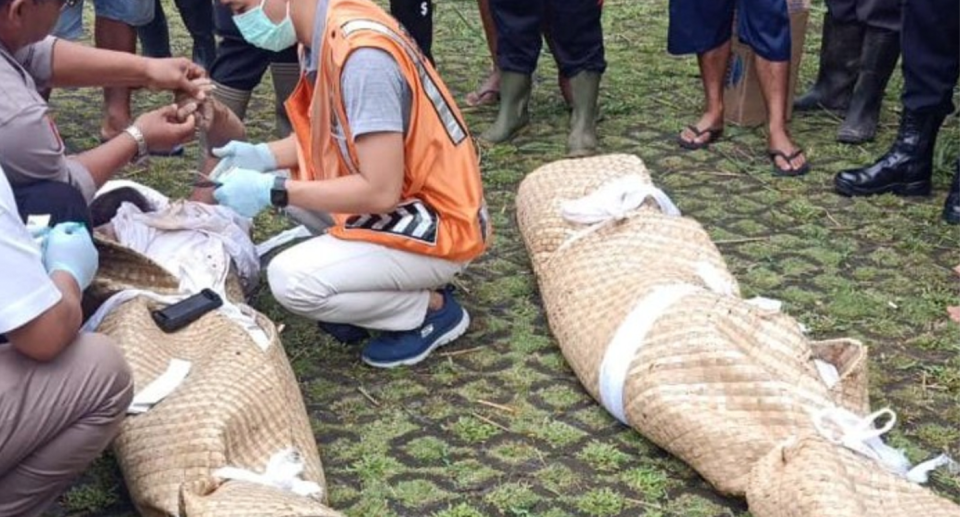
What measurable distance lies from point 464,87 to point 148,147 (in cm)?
264

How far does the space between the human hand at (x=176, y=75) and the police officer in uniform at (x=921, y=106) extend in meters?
2.34

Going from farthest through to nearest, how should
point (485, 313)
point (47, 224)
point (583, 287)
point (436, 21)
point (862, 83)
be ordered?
point (436, 21) < point (862, 83) < point (485, 313) < point (583, 287) < point (47, 224)

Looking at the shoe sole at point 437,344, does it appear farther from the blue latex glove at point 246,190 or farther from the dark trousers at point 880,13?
the dark trousers at point 880,13

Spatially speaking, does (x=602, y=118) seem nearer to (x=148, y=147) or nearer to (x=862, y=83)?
(x=862, y=83)

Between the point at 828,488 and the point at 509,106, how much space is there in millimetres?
3048

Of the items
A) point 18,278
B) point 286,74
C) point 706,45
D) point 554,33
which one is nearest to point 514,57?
point 554,33

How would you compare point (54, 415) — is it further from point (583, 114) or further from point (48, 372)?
point (583, 114)

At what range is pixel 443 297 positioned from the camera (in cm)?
405

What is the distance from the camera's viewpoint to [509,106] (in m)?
5.68

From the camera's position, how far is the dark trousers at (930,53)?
4.82m

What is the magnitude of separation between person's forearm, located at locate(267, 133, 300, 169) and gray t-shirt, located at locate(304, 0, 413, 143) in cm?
56

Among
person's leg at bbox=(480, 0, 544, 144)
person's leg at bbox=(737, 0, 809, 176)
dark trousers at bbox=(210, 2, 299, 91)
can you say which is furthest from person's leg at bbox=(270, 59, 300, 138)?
person's leg at bbox=(737, 0, 809, 176)

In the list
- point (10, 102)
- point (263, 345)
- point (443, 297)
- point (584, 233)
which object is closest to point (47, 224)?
point (10, 102)

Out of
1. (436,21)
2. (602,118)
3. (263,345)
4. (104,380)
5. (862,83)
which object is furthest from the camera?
(436,21)
